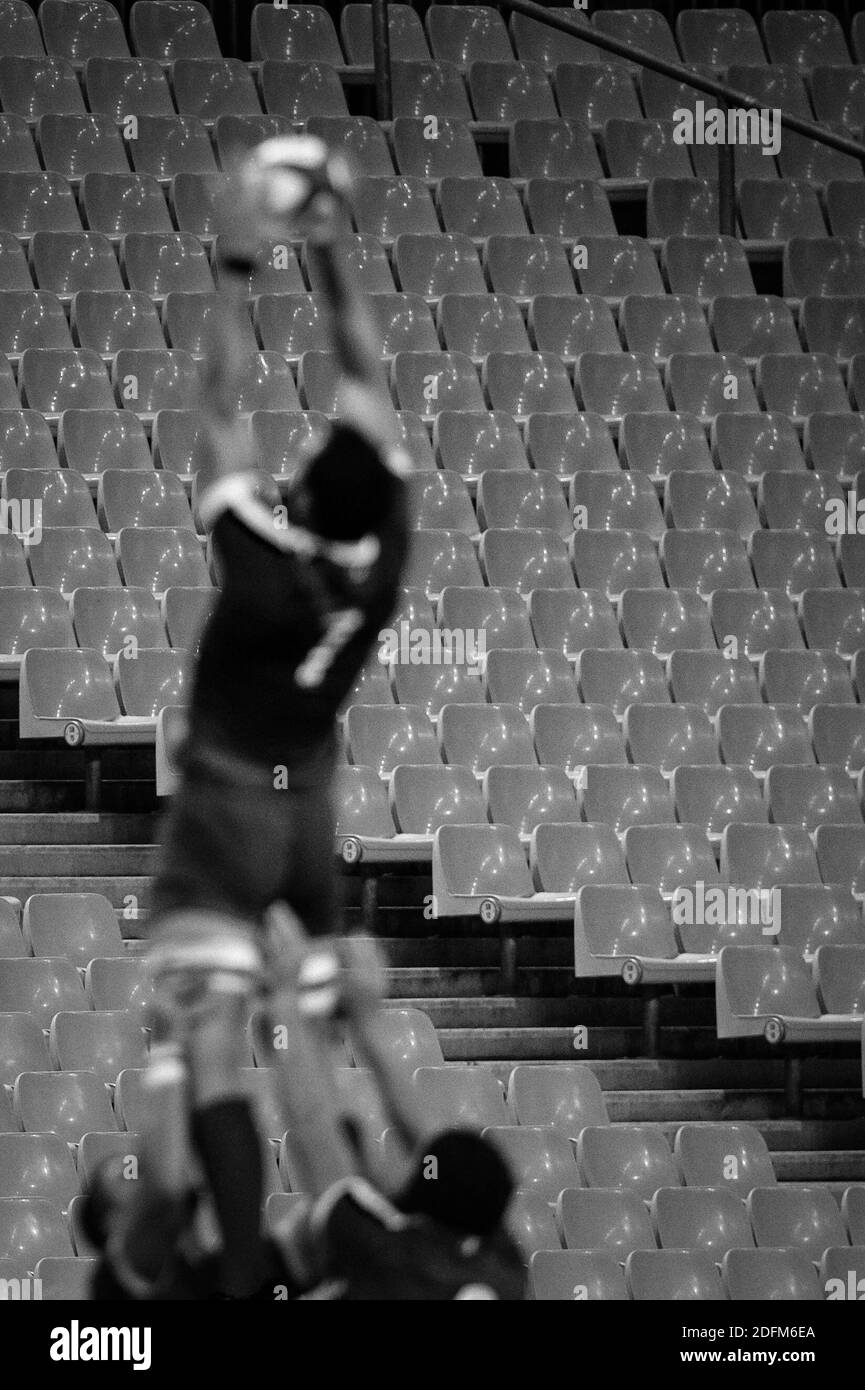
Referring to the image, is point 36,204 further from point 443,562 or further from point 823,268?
point 823,268

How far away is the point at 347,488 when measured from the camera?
2312 mm

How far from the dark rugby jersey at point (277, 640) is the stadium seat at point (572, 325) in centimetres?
548

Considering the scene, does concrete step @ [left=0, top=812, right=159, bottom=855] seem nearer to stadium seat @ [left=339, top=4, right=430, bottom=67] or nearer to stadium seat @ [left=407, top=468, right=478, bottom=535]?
stadium seat @ [left=407, top=468, right=478, bottom=535]

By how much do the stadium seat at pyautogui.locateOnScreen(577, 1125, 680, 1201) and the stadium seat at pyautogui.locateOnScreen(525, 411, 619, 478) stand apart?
239cm

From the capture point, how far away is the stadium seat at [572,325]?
770 cm

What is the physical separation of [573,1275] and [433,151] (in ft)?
14.3

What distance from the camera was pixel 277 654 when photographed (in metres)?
2.27

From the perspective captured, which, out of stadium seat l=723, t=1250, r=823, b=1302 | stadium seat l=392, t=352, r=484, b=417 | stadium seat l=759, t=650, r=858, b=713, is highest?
stadium seat l=392, t=352, r=484, b=417

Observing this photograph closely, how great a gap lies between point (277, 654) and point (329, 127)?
19.1 ft

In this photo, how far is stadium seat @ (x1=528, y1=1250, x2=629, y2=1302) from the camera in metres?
4.91

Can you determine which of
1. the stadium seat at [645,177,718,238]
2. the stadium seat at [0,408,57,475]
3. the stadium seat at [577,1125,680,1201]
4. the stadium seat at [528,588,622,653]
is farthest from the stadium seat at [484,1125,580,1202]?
the stadium seat at [645,177,718,238]

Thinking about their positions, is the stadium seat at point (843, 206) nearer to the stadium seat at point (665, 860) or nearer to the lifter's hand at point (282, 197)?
the stadium seat at point (665, 860)

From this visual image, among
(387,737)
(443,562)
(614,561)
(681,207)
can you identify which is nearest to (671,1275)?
(387,737)
